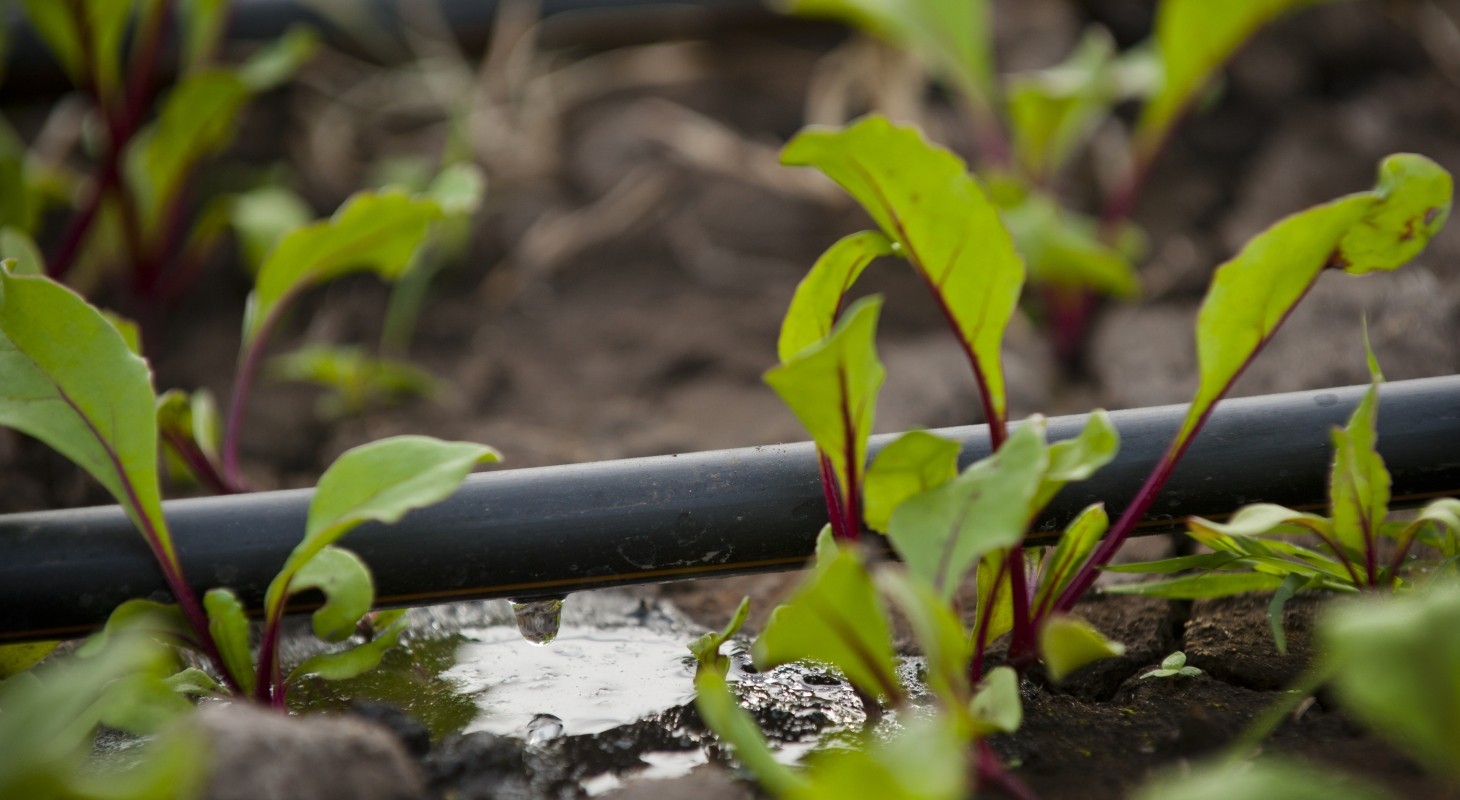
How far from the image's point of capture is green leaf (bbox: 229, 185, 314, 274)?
4.78 feet

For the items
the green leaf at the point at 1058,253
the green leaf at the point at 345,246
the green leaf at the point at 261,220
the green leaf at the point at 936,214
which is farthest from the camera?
the green leaf at the point at 261,220

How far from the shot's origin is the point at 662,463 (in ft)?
2.54

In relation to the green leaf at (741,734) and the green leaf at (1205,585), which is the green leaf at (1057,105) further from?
the green leaf at (741,734)

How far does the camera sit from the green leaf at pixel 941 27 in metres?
1.48

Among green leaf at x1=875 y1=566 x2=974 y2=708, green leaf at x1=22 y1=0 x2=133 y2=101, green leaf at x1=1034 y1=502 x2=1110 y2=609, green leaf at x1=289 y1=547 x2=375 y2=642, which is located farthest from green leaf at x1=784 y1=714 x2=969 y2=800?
green leaf at x1=22 y1=0 x2=133 y2=101

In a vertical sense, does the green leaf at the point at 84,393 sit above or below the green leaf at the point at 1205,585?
above

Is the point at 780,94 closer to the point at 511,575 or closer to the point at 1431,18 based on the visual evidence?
the point at 1431,18

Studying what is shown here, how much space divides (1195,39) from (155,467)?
4.35 feet

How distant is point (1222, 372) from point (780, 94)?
145cm

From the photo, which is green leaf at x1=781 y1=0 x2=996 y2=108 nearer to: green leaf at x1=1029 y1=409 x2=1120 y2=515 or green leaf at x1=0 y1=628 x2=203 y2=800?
green leaf at x1=1029 y1=409 x2=1120 y2=515

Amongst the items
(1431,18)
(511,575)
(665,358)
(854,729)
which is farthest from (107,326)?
(1431,18)

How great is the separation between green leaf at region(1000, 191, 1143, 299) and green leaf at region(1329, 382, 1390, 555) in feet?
2.13

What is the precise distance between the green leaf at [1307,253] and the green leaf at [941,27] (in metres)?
0.91

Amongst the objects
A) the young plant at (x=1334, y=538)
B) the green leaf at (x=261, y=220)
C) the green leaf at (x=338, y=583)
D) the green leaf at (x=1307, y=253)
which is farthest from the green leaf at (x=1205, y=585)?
the green leaf at (x=261, y=220)
